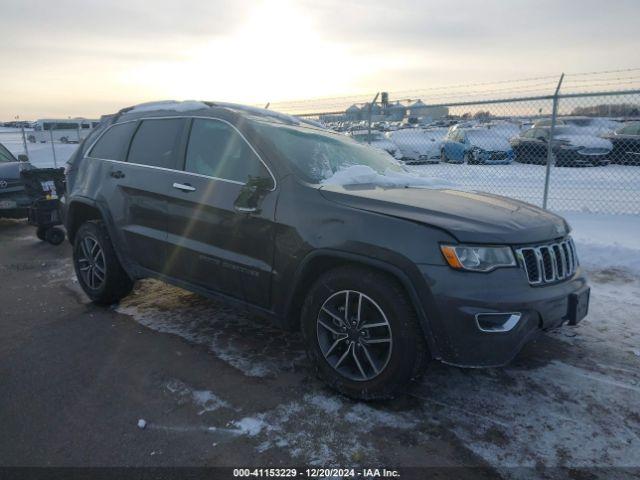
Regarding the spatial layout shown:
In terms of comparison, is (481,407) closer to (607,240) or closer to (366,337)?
(366,337)

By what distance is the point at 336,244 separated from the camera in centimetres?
282

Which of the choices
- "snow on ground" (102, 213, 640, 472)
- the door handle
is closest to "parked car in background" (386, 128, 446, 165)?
"snow on ground" (102, 213, 640, 472)

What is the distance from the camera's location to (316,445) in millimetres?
2520

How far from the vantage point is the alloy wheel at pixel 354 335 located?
279 centimetres

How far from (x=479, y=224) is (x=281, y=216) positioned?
119cm

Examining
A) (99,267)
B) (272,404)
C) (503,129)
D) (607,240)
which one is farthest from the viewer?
(503,129)

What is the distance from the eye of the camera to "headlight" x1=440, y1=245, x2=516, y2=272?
8.32ft

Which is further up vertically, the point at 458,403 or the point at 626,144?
the point at 626,144

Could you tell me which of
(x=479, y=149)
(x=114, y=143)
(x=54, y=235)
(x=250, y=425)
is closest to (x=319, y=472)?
(x=250, y=425)

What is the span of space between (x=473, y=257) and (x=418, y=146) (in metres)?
10.9

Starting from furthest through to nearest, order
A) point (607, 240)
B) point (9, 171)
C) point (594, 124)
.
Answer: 1. point (594, 124)
2. point (9, 171)
3. point (607, 240)

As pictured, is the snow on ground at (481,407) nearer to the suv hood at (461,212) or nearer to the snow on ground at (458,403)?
the snow on ground at (458,403)

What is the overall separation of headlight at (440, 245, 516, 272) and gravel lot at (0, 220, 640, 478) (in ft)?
2.95

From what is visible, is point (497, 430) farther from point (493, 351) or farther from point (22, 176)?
point (22, 176)
